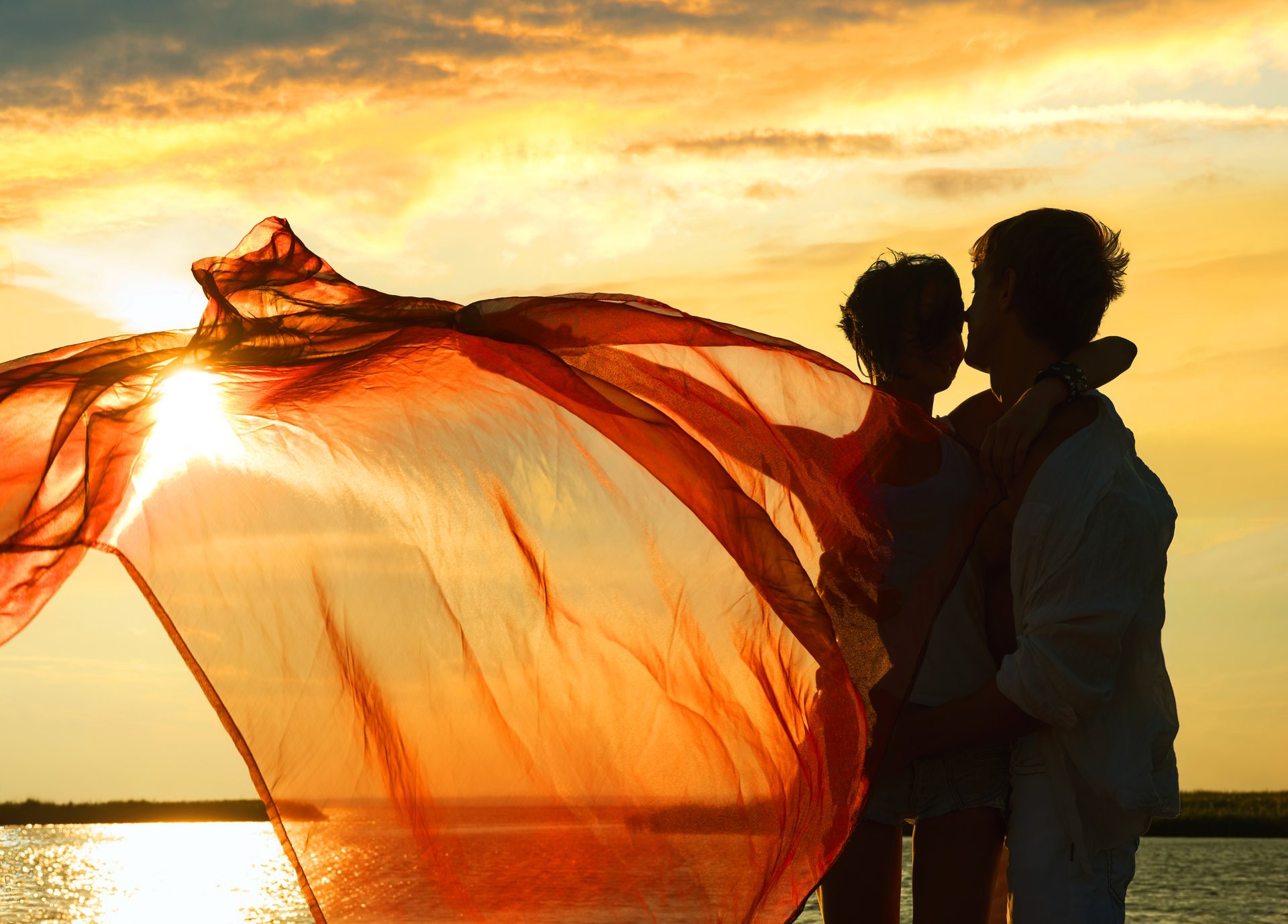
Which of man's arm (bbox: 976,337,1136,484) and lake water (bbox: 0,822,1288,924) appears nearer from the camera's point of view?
man's arm (bbox: 976,337,1136,484)

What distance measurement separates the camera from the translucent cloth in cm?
282

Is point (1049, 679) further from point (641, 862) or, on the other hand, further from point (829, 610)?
point (641, 862)

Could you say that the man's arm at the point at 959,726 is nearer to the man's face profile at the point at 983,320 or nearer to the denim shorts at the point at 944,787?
the denim shorts at the point at 944,787

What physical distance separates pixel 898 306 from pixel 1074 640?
1008 mm

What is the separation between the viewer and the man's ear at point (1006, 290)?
3037 millimetres

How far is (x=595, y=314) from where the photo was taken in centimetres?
306

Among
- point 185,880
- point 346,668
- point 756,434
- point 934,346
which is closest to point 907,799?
point 756,434

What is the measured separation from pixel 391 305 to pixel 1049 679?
1.89 meters

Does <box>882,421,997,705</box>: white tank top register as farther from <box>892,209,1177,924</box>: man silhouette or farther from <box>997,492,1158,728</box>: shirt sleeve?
<box>997,492,1158,728</box>: shirt sleeve

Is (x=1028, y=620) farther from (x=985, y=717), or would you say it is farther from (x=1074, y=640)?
(x=985, y=717)

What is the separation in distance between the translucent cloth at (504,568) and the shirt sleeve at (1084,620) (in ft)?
0.85

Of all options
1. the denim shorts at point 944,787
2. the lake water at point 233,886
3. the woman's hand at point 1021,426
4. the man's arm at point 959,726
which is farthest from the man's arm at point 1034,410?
the lake water at point 233,886

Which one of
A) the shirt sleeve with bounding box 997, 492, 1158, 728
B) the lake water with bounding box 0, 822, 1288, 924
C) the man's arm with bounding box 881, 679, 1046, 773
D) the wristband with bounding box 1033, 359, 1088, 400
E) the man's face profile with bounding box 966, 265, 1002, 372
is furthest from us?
the lake water with bounding box 0, 822, 1288, 924

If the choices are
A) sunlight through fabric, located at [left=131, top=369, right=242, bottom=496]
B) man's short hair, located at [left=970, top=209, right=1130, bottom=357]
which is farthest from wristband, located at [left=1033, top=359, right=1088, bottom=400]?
sunlight through fabric, located at [left=131, top=369, right=242, bottom=496]
